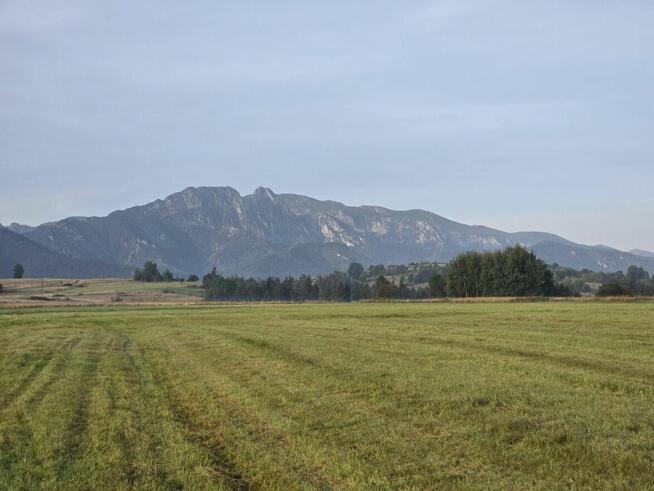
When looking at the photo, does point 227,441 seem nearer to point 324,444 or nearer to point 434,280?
point 324,444

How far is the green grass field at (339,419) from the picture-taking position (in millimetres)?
10539

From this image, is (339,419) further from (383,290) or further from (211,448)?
(383,290)

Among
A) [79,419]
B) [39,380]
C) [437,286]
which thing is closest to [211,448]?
[79,419]

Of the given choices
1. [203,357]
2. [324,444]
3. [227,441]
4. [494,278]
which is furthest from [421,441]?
[494,278]

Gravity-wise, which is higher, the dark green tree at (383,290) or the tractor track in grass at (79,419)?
the dark green tree at (383,290)

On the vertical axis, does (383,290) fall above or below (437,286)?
below

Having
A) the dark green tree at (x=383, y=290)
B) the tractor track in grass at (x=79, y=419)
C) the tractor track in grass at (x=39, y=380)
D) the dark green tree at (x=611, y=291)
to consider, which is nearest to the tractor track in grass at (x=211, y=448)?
the tractor track in grass at (x=79, y=419)

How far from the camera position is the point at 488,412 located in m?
14.3

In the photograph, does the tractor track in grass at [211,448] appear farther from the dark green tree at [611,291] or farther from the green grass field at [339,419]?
the dark green tree at [611,291]

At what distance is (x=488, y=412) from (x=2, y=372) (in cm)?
1868

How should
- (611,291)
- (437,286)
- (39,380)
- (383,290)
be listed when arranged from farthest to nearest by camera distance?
(383,290)
(437,286)
(611,291)
(39,380)

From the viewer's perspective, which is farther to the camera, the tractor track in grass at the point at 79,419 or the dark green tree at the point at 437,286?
the dark green tree at the point at 437,286

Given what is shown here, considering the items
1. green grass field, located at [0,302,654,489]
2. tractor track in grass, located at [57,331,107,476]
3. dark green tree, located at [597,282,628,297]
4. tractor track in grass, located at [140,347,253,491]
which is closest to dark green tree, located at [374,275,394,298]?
dark green tree, located at [597,282,628,297]

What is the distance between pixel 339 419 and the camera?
46.9 ft
